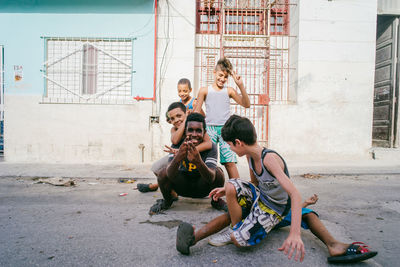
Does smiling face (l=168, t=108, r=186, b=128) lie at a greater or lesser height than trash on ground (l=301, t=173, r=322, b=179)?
greater

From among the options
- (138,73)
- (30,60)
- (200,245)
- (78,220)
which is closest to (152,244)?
(200,245)

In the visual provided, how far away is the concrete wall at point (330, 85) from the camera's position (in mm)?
6691

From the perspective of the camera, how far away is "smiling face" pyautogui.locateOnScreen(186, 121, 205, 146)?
2525 mm

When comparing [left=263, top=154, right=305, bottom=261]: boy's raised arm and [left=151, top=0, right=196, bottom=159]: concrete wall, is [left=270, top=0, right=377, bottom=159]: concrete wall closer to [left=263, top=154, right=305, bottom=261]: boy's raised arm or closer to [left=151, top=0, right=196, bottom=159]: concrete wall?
[left=151, top=0, right=196, bottom=159]: concrete wall

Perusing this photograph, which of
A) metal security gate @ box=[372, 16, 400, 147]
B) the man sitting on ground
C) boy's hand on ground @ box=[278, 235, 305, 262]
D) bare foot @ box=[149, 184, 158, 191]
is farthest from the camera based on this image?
metal security gate @ box=[372, 16, 400, 147]

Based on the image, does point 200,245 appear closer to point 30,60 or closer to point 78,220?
point 78,220

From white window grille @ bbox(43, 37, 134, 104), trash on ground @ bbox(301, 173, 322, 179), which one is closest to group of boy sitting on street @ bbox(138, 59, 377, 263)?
trash on ground @ bbox(301, 173, 322, 179)

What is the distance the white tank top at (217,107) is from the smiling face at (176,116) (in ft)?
1.48

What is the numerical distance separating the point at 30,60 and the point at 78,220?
5.81 metres

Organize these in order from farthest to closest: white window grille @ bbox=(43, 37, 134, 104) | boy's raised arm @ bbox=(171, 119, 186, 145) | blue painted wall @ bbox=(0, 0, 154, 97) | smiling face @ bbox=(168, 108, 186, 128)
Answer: white window grille @ bbox=(43, 37, 134, 104), blue painted wall @ bbox=(0, 0, 154, 97), smiling face @ bbox=(168, 108, 186, 128), boy's raised arm @ bbox=(171, 119, 186, 145)

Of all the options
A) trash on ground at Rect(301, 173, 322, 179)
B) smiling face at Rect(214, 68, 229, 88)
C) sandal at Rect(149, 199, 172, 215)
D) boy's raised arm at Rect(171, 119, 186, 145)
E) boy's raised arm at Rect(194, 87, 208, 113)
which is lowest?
trash on ground at Rect(301, 173, 322, 179)

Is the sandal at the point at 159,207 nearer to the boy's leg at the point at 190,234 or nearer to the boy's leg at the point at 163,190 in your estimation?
the boy's leg at the point at 163,190

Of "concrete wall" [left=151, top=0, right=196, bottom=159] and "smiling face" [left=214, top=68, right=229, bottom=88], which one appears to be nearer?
"smiling face" [left=214, top=68, right=229, bottom=88]

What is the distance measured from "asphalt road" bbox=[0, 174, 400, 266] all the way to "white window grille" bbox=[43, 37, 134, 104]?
3.55 m
